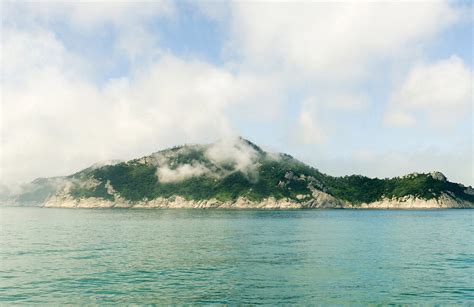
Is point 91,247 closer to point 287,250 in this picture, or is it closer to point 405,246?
point 287,250

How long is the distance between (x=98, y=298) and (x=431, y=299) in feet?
111

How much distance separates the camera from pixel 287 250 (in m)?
83.1

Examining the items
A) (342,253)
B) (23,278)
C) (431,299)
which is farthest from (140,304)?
(342,253)

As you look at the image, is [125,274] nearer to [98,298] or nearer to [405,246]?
[98,298]

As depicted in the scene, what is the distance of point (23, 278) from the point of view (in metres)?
53.6

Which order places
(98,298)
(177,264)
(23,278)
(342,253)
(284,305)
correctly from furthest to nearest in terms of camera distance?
(342,253), (177,264), (23,278), (98,298), (284,305)

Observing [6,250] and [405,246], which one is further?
[405,246]

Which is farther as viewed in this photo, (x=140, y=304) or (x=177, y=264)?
(x=177, y=264)

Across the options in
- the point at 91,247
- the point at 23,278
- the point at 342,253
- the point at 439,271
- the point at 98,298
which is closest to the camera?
the point at 98,298

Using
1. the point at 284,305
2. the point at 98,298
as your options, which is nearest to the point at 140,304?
the point at 98,298

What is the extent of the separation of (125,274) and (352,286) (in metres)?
28.7

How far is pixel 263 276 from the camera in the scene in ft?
178

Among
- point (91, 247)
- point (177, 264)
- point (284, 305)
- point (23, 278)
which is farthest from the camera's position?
point (91, 247)

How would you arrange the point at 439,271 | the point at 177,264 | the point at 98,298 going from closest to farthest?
the point at 98,298 → the point at 439,271 → the point at 177,264
